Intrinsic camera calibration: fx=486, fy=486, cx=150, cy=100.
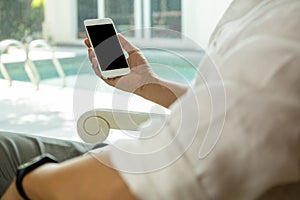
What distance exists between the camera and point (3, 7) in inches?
197

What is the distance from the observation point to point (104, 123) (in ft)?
2.67

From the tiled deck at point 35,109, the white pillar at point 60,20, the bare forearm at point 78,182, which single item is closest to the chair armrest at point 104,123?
the bare forearm at point 78,182

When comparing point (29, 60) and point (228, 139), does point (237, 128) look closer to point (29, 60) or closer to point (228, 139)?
point (228, 139)

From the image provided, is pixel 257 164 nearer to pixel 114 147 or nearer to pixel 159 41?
pixel 114 147

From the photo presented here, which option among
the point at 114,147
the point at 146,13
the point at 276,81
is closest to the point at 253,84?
the point at 276,81

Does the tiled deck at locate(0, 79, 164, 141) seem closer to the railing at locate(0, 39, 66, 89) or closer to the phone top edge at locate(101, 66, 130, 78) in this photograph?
the railing at locate(0, 39, 66, 89)

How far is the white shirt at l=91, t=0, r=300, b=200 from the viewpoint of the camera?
Result: 0.51 m

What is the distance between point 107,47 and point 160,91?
147 mm

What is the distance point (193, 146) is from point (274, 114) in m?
0.10

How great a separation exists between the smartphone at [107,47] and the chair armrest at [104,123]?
7 cm

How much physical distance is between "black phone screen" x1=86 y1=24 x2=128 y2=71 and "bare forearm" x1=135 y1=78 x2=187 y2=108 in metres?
0.10

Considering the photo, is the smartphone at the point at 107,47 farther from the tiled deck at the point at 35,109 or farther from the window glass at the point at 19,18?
the window glass at the point at 19,18

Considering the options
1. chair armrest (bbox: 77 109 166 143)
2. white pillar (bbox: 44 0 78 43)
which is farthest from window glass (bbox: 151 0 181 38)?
chair armrest (bbox: 77 109 166 143)

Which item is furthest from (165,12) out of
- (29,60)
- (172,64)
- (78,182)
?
(78,182)
